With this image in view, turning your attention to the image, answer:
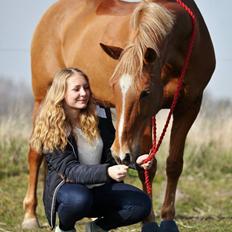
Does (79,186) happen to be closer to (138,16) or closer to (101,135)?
(101,135)

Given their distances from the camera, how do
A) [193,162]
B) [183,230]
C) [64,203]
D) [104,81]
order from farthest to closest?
[193,162] < [104,81] < [183,230] < [64,203]

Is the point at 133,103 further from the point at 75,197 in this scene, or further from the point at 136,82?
the point at 75,197

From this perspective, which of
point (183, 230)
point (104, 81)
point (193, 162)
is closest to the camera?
point (183, 230)

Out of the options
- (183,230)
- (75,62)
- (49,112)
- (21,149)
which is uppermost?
(49,112)

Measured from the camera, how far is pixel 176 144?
776 centimetres

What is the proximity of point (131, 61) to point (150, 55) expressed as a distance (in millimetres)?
208

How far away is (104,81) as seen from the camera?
779 cm

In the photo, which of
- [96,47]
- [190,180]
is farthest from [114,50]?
[190,180]

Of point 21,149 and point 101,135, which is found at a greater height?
point 101,135

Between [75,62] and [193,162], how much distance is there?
442cm

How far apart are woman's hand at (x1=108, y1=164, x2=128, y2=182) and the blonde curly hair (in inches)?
12.4

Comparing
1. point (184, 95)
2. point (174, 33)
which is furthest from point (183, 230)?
point (174, 33)

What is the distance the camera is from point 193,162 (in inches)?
482

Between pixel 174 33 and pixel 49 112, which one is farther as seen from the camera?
pixel 174 33
